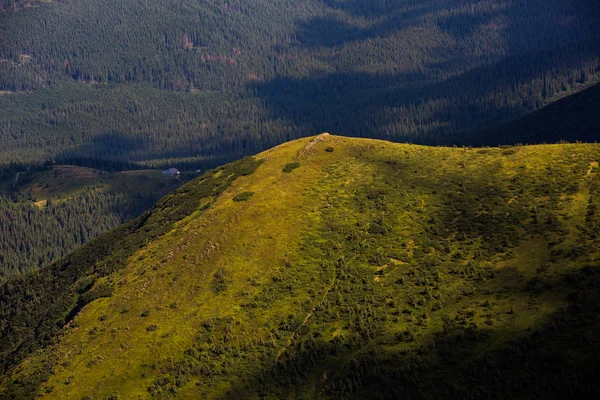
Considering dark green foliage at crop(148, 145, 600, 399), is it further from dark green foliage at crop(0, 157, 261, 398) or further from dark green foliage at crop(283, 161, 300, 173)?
dark green foliage at crop(0, 157, 261, 398)

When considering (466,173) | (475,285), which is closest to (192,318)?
(475,285)

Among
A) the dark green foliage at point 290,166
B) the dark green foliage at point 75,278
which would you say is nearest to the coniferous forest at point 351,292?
the dark green foliage at point 290,166

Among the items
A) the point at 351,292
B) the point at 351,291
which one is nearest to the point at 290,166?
the point at 351,291

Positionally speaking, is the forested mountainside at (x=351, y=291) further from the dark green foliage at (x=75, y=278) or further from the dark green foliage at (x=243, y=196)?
the dark green foliage at (x=75, y=278)

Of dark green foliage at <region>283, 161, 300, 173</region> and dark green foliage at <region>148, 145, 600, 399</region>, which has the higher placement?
dark green foliage at <region>283, 161, 300, 173</region>

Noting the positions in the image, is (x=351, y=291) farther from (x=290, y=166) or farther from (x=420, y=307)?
(x=290, y=166)

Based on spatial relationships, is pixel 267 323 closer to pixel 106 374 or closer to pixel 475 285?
pixel 106 374

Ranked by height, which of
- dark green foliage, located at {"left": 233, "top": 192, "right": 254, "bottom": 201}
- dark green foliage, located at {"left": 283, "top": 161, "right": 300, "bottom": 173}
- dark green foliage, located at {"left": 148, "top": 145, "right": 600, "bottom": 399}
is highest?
dark green foliage, located at {"left": 283, "top": 161, "right": 300, "bottom": 173}

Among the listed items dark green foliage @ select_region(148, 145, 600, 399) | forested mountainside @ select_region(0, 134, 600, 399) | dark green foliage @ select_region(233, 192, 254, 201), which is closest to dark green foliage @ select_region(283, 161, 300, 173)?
forested mountainside @ select_region(0, 134, 600, 399)
